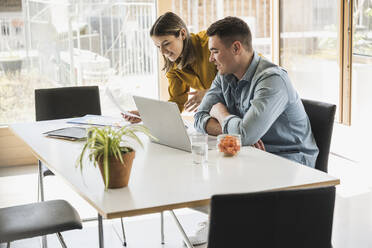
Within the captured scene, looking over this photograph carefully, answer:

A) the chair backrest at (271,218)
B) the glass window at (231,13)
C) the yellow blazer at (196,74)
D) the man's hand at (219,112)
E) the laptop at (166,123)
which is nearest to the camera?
the chair backrest at (271,218)

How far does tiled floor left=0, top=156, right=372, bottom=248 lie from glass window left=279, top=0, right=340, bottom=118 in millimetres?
1039

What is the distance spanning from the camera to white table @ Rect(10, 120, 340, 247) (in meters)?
1.68

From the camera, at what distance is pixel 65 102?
3609mm

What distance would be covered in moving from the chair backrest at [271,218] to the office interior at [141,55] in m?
2.62

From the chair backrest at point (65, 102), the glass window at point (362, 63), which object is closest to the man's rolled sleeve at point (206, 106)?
the chair backrest at point (65, 102)

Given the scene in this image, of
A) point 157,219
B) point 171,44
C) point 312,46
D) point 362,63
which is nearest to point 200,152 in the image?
point 171,44

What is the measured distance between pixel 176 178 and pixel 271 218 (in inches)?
24.3

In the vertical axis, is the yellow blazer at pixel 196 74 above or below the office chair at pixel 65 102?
above

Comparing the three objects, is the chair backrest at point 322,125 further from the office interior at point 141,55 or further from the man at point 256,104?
the office interior at point 141,55

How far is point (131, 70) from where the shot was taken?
217 inches

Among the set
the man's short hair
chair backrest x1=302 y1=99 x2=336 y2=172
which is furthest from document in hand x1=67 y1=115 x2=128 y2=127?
chair backrest x1=302 y1=99 x2=336 y2=172

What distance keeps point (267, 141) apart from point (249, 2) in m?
3.69

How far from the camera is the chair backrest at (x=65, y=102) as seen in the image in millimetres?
3539

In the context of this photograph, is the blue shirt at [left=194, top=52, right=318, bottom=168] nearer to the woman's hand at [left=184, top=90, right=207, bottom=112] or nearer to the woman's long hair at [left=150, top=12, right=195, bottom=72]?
the woman's hand at [left=184, top=90, right=207, bottom=112]
